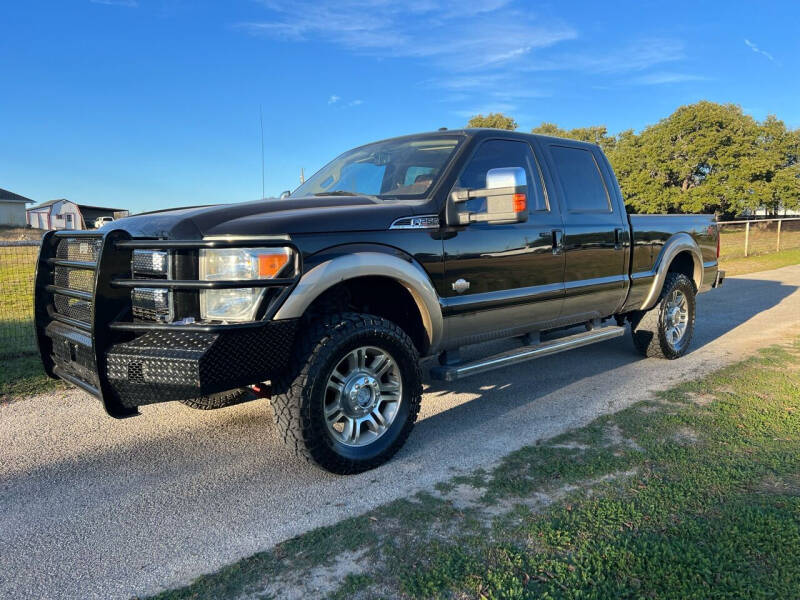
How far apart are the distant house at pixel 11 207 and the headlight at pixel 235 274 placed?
65248 mm

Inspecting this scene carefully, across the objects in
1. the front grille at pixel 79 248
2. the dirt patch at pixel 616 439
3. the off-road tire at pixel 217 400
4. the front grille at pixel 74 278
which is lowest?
the dirt patch at pixel 616 439

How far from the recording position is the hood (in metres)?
2.97

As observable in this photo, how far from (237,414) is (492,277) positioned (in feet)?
7.04

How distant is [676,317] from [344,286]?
4222mm

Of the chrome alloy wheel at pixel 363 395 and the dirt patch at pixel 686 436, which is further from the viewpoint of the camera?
the dirt patch at pixel 686 436

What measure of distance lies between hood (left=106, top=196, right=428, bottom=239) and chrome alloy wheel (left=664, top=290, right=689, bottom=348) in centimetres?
363

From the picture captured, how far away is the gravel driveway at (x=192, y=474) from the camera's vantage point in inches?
98.2

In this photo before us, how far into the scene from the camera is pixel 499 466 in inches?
132

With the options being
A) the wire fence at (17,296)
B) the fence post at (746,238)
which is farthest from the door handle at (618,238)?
the fence post at (746,238)

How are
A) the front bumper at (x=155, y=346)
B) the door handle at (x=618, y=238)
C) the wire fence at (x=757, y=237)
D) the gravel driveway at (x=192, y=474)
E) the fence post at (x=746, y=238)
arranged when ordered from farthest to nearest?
the wire fence at (x=757, y=237), the fence post at (x=746, y=238), the door handle at (x=618, y=238), the front bumper at (x=155, y=346), the gravel driveway at (x=192, y=474)

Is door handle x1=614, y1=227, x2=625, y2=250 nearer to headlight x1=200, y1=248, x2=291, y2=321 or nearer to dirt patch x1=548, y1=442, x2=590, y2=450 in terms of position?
dirt patch x1=548, y1=442, x2=590, y2=450

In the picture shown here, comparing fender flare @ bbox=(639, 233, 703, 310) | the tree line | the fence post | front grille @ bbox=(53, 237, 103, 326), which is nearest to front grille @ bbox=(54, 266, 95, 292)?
front grille @ bbox=(53, 237, 103, 326)

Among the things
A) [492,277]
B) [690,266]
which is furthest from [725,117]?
[492,277]

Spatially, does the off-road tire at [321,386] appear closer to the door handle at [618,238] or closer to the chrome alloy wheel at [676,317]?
the door handle at [618,238]
